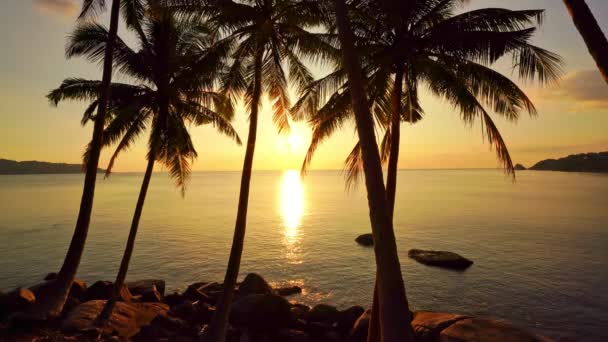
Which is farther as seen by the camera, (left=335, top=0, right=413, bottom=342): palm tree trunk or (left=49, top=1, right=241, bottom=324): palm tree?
(left=49, top=1, right=241, bottom=324): palm tree

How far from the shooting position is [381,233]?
4.50m

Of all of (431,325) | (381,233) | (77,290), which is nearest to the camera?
(381,233)

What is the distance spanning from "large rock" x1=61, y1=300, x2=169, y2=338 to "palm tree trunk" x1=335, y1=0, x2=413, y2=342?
31.4ft

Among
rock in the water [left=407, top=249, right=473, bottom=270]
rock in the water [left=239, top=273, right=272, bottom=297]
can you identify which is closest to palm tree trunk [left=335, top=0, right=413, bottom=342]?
rock in the water [left=239, top=273, right=272, bottom=297]

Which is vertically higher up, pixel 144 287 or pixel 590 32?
pixel 590 32

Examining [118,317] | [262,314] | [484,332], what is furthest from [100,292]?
[484,332]

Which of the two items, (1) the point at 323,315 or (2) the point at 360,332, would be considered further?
(1) the point at 323,315

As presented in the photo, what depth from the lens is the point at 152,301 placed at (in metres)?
14.1

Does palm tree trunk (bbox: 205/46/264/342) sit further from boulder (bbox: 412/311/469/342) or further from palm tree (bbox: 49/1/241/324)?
boulder (bbox: 412/311/469/342)

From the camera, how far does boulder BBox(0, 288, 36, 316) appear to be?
11.2 meters

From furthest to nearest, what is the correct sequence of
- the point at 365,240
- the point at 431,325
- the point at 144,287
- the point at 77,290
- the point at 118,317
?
the point at 365,240
the point at 144,287
the point at 77,290
the point at 118,317
the point at 431,325

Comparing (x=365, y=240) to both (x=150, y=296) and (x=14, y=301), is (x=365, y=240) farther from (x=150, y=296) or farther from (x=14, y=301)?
(x=14, y=301)

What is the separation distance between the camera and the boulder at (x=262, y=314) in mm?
11625

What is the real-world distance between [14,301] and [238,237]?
9939 millimetres
